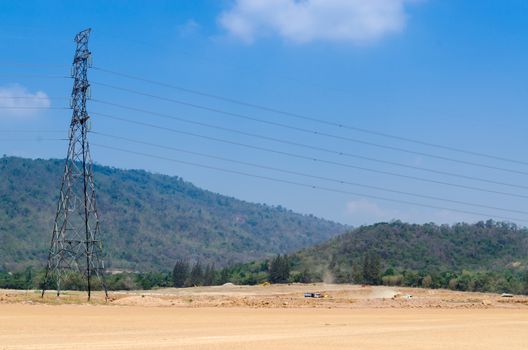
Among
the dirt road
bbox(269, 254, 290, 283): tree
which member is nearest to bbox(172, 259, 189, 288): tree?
bbox(269, 254, 290, 283): tree

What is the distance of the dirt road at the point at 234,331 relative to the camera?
3170cm

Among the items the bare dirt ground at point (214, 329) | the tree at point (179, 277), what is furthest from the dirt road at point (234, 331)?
the tree at point (179, 277)

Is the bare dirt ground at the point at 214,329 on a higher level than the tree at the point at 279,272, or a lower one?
→ lower

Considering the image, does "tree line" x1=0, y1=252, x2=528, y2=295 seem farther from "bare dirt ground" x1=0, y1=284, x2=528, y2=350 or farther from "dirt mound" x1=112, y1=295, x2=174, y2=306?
"bare dirt ground" x1=0, y1=284, x2=528, y2=350

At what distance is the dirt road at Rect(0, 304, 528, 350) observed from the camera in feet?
104

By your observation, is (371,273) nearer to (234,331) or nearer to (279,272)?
(279,272)

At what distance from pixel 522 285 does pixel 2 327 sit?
113 metres

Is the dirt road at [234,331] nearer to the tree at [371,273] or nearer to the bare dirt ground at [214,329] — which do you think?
the bare dirt ground at [214,329]

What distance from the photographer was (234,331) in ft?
132

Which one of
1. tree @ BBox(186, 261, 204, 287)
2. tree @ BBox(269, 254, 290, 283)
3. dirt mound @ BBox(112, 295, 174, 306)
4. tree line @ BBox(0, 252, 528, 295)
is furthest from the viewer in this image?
tree @ BBox(269, 254, 290, 283)

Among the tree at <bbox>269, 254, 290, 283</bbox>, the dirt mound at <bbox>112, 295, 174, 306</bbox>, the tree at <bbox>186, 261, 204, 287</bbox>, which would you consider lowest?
the dirt mound at <bbox>112, 295, 174, 306</bbox>

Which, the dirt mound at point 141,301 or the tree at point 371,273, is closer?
the dirt mound at point 141,301

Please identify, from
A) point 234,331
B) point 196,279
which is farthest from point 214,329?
point 196,279

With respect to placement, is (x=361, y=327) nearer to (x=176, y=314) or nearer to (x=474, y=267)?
(x=176, y=314)
